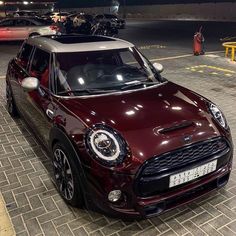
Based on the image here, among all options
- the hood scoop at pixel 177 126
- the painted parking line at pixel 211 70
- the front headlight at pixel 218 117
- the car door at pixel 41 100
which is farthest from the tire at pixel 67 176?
the painted parking line at pixel 211 70

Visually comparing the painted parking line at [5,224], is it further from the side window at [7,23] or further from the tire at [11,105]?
the side window at [7,23]

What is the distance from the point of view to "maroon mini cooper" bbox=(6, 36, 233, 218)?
262 centimetres

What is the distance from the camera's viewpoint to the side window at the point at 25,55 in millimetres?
4726

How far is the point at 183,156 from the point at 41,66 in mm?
2352

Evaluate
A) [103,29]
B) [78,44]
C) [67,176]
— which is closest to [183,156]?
[67,176]

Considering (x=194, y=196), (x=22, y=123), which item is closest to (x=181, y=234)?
(x=194, y=196)

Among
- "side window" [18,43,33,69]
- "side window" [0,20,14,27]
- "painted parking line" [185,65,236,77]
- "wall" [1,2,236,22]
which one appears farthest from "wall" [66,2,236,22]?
"side window" [18,43,33,69]

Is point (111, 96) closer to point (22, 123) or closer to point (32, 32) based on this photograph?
point (22, 123)

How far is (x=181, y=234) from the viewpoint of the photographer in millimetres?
2873

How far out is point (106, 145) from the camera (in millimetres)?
2717

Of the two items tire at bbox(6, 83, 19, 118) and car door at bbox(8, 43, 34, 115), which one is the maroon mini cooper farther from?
tire at bbox(6, 83, 19, 118)

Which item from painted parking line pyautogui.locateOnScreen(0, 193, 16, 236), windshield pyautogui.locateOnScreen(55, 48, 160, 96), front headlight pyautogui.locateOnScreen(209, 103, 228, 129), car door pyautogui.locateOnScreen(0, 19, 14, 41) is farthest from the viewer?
car door pyautogui.locateOnScreen(0, 19, 14, 41)

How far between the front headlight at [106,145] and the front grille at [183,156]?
26 centimetres

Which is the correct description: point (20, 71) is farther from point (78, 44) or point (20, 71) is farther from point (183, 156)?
point (183, 156)
